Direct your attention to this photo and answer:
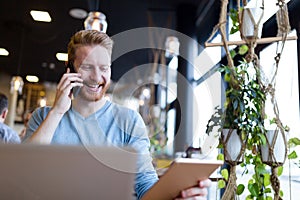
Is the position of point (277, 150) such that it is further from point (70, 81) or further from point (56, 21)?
point (56, 21)

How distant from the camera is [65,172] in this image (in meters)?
0.43

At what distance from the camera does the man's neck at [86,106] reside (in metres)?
1.29

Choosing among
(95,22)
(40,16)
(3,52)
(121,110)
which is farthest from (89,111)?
(3,52)

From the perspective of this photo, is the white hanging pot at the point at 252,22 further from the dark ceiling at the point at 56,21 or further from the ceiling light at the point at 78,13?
the ceiling light at the point at 78,13

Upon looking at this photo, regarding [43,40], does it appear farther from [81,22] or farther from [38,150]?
[38,150]

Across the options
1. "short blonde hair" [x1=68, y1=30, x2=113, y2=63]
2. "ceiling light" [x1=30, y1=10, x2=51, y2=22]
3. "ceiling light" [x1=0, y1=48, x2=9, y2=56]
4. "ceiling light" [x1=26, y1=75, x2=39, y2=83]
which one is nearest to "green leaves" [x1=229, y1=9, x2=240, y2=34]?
"short blonde hair" [x1=68, y1=30, x2=113, y2=63]

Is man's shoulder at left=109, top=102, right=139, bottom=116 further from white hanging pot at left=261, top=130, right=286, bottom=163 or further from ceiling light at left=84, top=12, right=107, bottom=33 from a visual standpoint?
ceiling light at left=84, top=12, right=107, bottom=33

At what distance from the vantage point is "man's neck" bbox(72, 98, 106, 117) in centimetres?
129

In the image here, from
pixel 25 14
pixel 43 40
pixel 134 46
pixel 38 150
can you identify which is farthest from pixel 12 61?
pixel 38 150

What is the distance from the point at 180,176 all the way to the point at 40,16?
12.6ft

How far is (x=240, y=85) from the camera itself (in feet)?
5.12

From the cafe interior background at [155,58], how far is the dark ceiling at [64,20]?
12 mm

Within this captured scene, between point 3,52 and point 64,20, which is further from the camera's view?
point 3,52

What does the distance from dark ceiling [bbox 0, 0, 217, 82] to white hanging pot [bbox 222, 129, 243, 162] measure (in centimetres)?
219
